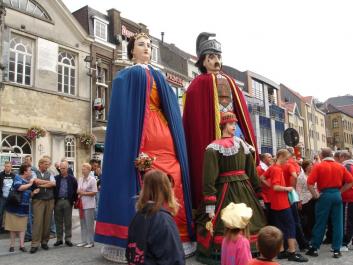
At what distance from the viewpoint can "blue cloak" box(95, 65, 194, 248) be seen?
16.2 ft

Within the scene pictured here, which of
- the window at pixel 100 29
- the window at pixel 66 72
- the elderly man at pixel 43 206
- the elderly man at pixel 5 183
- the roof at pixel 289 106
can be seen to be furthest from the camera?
the roof at pixel 289 106

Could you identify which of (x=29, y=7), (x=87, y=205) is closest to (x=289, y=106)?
(x=29, y=7)

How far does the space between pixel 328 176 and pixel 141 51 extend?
3.32m

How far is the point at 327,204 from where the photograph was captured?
19.2 feet

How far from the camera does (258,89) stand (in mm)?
46531

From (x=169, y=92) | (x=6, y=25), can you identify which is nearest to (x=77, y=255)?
(x=169, y=92)

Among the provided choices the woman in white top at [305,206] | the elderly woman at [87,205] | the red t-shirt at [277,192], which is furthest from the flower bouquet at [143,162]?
the woman in white top at [305,206]

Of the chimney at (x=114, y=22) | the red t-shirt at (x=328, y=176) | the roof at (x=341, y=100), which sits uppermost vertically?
the roof at (x=341, y=100)

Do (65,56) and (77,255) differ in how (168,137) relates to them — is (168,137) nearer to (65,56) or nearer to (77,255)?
(77,255)

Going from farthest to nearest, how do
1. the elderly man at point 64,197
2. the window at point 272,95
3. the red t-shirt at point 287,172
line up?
1. the window at point 272,95
2. the elderly man at point 64,197
3. the red t-shirt at point 287,172

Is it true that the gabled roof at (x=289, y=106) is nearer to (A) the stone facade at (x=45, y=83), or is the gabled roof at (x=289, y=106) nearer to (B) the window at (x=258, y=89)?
(B) the window at (x=258, y=89)

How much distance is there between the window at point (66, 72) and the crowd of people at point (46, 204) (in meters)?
12.0

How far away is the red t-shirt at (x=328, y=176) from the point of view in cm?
587

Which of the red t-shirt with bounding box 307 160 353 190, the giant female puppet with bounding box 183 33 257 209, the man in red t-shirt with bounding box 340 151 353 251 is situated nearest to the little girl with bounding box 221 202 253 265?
the giant female puppet with bounding box 183 33 257 209
